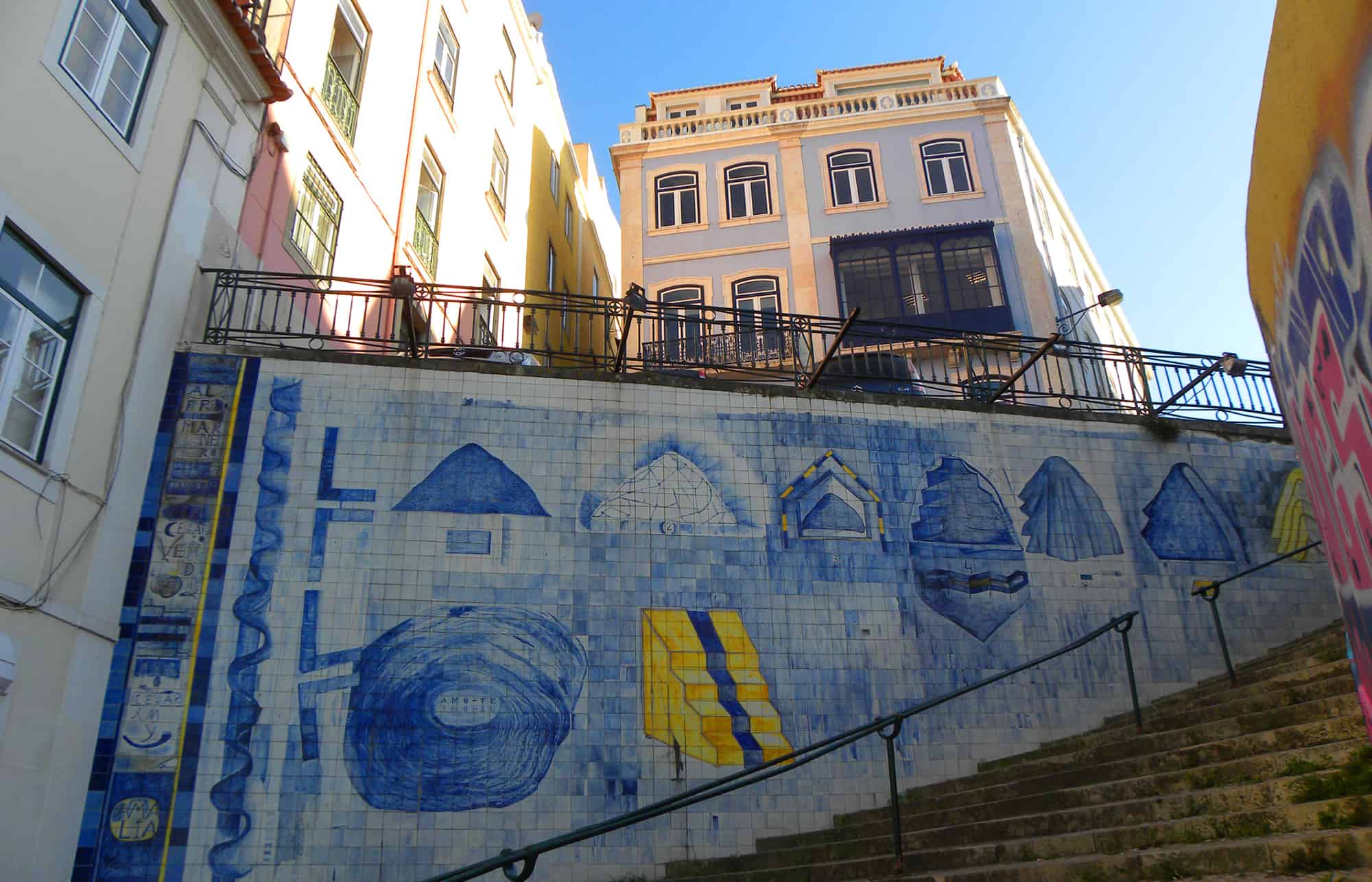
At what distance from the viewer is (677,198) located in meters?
23.6

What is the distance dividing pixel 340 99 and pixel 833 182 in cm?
1332

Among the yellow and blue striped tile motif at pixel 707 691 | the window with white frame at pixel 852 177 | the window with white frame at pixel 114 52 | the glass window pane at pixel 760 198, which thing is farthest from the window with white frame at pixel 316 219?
the window with white frame at pixel 852 177

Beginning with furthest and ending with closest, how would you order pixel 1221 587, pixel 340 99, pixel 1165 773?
pixel 340 99 < pixel 1221 587 < pixel 1165 773

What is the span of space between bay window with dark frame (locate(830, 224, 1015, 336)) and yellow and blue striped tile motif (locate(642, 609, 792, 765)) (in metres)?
12.4

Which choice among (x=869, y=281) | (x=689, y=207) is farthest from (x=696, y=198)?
(x=869, y=281)

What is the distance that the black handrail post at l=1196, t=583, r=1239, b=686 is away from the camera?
27.1ft

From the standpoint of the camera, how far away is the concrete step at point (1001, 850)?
498 centimetres

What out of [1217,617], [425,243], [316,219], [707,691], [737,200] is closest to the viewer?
[707,691]

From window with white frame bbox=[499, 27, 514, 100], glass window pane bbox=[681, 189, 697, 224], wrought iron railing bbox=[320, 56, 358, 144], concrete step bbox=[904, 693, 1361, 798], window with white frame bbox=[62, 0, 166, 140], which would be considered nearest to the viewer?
concrete step bbox=[904, 693, 1361, 798]

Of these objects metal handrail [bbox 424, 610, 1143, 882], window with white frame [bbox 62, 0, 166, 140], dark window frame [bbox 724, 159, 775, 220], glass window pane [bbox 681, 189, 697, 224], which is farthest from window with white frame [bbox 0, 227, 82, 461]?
dark window frame [bbox 724, 159, 775, 220]

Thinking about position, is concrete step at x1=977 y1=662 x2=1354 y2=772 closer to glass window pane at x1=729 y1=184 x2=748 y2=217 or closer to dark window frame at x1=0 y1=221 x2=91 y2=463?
dark window frame at x1=0 y1=221 x2=91 y2=463

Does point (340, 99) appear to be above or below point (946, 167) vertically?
below

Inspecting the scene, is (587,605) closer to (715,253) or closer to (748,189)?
(715,253)

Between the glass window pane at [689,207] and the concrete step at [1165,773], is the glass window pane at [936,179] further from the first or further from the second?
the concrete step at [1165,773]
